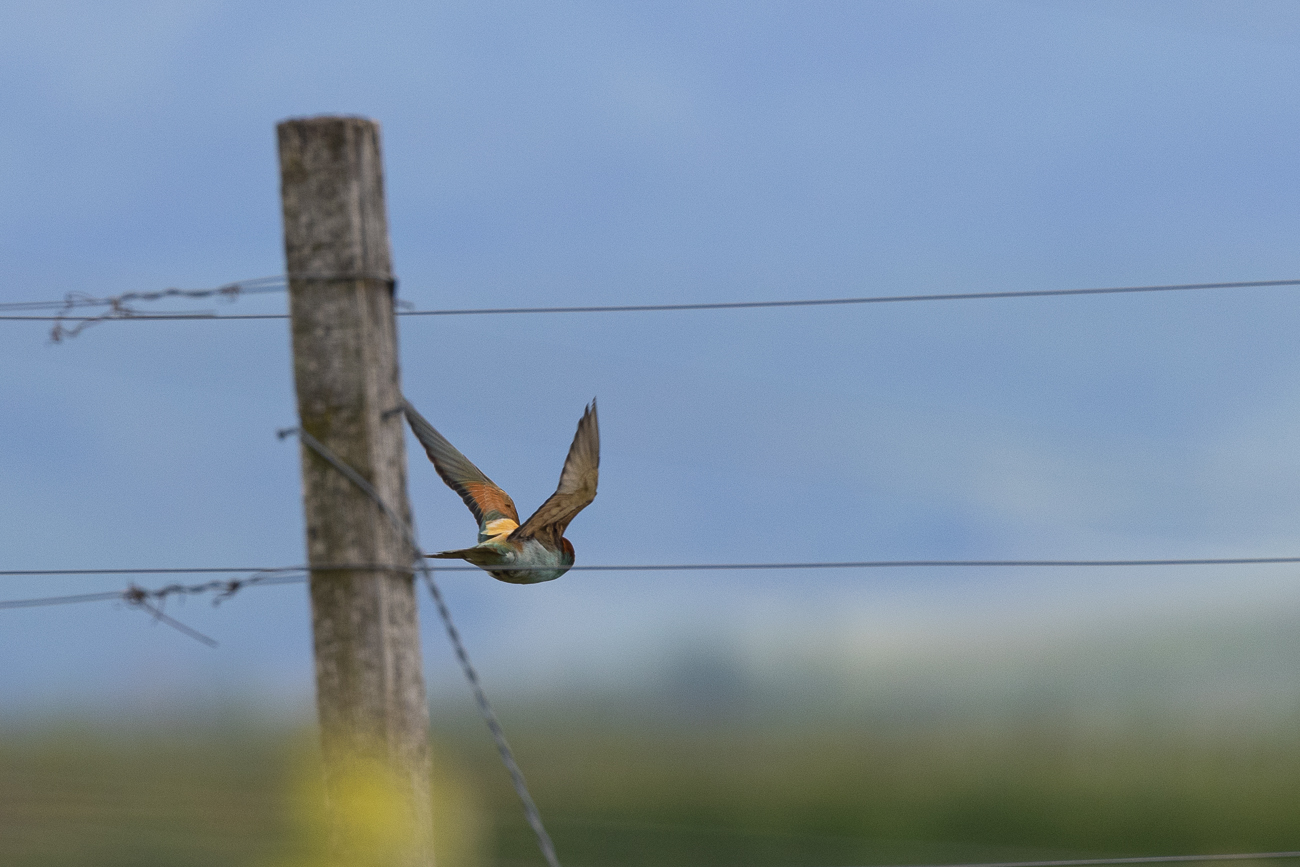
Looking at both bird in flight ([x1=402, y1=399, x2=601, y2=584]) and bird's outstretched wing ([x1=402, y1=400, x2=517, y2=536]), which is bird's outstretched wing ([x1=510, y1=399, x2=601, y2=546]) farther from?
bird's outstretched wing ([x1=402, y1=400, x2=517, y2=536])

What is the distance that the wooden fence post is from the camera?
11.6 feet

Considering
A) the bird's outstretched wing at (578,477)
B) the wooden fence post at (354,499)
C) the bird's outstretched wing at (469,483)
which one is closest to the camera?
the wooden fence post at (354,499)

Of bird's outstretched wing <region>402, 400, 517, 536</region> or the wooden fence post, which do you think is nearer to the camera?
the wooden fence post

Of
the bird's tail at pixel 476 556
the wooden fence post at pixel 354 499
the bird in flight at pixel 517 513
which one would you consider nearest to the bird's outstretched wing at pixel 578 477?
the bird in flight at pixel 517 513

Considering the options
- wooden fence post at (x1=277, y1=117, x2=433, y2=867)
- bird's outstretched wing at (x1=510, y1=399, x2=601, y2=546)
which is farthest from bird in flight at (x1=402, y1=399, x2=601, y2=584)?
wooden fence post at (x1=277, y1=117, x2=433, y2=867)

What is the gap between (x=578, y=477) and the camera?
5.86m

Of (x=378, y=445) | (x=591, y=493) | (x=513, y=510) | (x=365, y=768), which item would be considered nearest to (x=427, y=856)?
(x=365, y=768)

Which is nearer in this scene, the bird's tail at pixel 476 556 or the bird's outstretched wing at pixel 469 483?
the bird's tail at pixel 476 556

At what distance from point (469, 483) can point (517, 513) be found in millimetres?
301

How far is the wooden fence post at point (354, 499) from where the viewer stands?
Answer: 3551mm

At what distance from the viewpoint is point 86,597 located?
13.7 ft

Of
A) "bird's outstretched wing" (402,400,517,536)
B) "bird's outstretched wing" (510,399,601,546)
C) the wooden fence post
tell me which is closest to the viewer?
the wooden fence post

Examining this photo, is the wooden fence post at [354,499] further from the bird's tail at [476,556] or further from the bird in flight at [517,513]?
the bird's tail at [476,556]

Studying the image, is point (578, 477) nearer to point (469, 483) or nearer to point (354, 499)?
point (469, 483)
